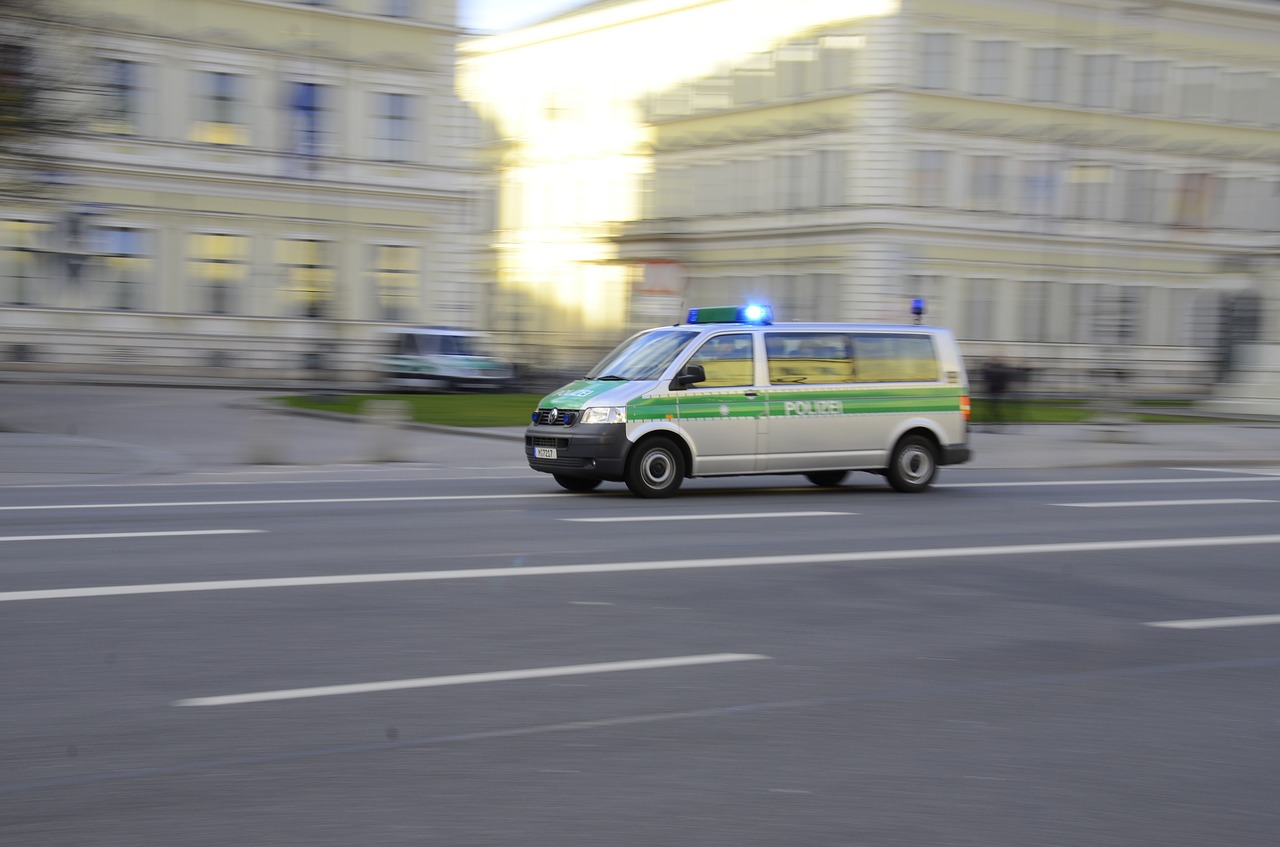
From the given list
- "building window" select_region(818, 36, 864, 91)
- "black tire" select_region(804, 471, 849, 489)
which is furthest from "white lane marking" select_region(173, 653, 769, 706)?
"building window" select_region(818, 36, 864, 91)

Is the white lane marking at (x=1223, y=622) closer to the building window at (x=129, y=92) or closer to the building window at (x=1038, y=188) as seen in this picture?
the building window at (x=129, y=92)

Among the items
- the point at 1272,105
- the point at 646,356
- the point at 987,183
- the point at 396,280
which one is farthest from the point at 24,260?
the point at 1272,105

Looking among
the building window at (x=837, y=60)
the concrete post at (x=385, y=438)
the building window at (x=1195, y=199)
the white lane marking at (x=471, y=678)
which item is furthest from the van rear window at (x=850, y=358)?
the building window at (x=1195, y=199)

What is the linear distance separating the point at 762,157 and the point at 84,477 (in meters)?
47.5

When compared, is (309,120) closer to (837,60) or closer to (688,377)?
(837,60)

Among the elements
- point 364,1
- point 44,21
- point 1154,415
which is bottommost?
point 1154,415

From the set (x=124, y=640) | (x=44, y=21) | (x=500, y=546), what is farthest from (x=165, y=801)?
(x=44, y=21)

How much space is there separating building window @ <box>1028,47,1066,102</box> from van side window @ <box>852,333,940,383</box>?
4550 cm

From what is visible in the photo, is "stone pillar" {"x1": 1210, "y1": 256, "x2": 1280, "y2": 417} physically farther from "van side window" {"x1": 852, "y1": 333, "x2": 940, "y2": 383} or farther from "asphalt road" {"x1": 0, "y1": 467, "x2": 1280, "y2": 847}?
"asphalt road" {"x1": 0, "y1": 467, "x2": 1280, "y2": 847}

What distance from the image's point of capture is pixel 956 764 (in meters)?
5.70

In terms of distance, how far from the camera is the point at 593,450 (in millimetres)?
15281

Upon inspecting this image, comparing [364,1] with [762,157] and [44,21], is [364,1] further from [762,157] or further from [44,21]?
[44,21]

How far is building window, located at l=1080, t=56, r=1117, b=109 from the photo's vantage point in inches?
2381

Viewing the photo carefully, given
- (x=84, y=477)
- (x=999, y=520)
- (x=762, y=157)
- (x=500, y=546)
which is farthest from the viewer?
(x=762, y=157)
